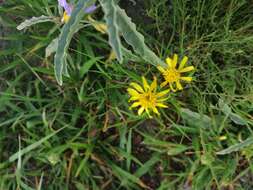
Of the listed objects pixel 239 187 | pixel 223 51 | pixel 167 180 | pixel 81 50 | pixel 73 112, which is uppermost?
pixel 81 50

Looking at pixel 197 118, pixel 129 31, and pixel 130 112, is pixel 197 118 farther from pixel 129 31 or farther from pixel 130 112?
pixel 129 31

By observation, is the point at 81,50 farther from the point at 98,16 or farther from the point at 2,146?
the point at 2,146

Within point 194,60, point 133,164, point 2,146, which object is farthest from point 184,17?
point 2,146

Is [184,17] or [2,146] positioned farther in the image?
[2,146]

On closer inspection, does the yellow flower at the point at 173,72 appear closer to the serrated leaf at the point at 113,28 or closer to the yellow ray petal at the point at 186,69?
the yellow ray petal at the point at 186,69

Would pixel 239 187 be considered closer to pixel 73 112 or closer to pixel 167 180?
pixel 167 180

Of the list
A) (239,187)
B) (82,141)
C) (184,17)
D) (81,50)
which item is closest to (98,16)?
(81,50)

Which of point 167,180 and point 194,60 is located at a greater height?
point 194,60
